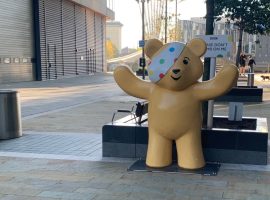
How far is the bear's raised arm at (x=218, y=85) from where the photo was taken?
5570 mm

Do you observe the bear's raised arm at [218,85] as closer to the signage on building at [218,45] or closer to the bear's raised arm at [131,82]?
the bear's raised arm at [131,82]

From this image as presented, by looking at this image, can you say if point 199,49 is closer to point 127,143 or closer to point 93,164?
point 127,143

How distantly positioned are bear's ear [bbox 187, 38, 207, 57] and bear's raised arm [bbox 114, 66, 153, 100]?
79cm

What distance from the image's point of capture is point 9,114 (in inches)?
321

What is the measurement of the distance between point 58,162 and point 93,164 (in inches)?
22.2

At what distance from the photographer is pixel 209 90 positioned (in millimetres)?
5711

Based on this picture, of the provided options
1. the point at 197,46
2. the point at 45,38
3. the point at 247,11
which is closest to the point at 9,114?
the point at 197,46

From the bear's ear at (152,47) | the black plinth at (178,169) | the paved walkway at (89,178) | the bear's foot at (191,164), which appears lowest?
the paved walkway at (89,178)

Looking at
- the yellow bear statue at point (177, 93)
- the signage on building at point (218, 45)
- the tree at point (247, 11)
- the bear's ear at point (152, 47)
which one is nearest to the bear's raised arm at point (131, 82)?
the yellow bear statue at point (177, 93)

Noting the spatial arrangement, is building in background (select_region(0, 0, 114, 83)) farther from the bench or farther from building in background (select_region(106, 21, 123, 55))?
building in background (select_region(106, 21, 123, 55))

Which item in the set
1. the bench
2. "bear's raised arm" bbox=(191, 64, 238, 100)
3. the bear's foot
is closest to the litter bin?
the bench

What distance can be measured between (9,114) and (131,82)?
10.7 ft

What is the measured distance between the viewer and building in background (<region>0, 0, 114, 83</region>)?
27.6 metres

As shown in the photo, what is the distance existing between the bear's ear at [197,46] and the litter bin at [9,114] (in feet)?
13.3
